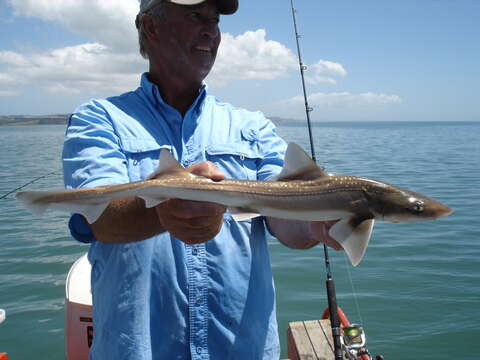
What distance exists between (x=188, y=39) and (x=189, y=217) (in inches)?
67.8

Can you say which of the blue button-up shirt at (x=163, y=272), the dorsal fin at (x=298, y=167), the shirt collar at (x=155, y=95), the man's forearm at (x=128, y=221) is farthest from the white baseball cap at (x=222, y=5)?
the man's forearm at (x=128, y=221)

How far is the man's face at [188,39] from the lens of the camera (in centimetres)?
338

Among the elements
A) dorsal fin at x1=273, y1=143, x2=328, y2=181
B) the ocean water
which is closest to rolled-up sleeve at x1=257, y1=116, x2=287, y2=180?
dorsal fin at x1=273, y1=143, x2=328, y2=181

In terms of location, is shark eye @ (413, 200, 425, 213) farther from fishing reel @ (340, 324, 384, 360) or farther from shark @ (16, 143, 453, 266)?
fishing reel @ (340, 324, 384, 360)

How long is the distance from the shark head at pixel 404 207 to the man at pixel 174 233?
1.34 ft

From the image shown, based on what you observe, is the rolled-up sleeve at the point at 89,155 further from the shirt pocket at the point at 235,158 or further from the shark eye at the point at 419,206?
the shark eye at the point at 419,206

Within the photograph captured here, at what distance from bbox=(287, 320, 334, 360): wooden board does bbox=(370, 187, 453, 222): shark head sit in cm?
350

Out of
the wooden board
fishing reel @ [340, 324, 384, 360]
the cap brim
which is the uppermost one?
the cap brim

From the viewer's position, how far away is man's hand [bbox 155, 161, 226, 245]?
2408 mm

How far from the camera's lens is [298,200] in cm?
242

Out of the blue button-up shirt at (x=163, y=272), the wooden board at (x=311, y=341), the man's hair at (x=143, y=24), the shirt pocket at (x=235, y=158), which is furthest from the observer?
the wooden board at (x=311, y=341)

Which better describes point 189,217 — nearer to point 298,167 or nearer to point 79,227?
point 298,167

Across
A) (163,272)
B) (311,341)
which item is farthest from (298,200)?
(311,341)

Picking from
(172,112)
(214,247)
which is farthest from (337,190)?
(172,112)
